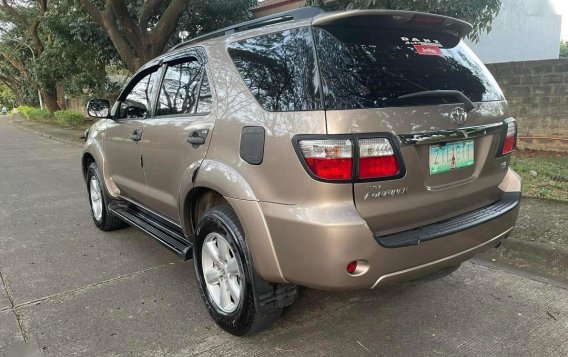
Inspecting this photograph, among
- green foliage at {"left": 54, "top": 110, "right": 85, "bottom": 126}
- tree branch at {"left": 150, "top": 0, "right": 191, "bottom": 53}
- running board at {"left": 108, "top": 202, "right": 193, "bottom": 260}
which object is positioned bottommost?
running board at {"left": 108, "top": 202, "right": 193, "bottom": 260}

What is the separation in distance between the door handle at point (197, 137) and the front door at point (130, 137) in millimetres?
937

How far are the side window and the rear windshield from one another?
2.02 metres

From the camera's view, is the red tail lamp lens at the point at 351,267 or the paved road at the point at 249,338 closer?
the red tail lamp lens at the point at 351,267

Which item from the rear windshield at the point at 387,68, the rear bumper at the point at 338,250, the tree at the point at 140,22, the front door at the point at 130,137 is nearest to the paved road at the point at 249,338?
the rear bumper at the point at 338,250

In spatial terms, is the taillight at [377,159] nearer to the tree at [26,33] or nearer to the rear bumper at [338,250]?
the rear bumper at [338,250]

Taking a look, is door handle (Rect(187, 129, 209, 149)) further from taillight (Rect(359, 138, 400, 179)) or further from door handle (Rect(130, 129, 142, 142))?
taillight (Rect(359, 138, 400, 179))

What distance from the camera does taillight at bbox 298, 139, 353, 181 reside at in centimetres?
222

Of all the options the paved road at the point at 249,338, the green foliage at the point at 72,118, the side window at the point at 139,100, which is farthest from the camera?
the green foliage at the point at 72,118

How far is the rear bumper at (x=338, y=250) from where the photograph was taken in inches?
87.2

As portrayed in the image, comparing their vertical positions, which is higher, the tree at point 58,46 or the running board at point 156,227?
the tree at point 58,46

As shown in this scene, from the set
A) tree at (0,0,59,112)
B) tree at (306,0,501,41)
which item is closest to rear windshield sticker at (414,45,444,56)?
tree at (306,0,501,41)

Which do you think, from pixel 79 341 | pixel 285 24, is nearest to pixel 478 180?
pixel 285 24

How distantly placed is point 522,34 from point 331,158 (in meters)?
15.3

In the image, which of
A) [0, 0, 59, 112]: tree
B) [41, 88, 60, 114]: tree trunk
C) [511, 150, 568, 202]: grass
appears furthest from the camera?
[41, 88, 60, 114]: tree trunk
